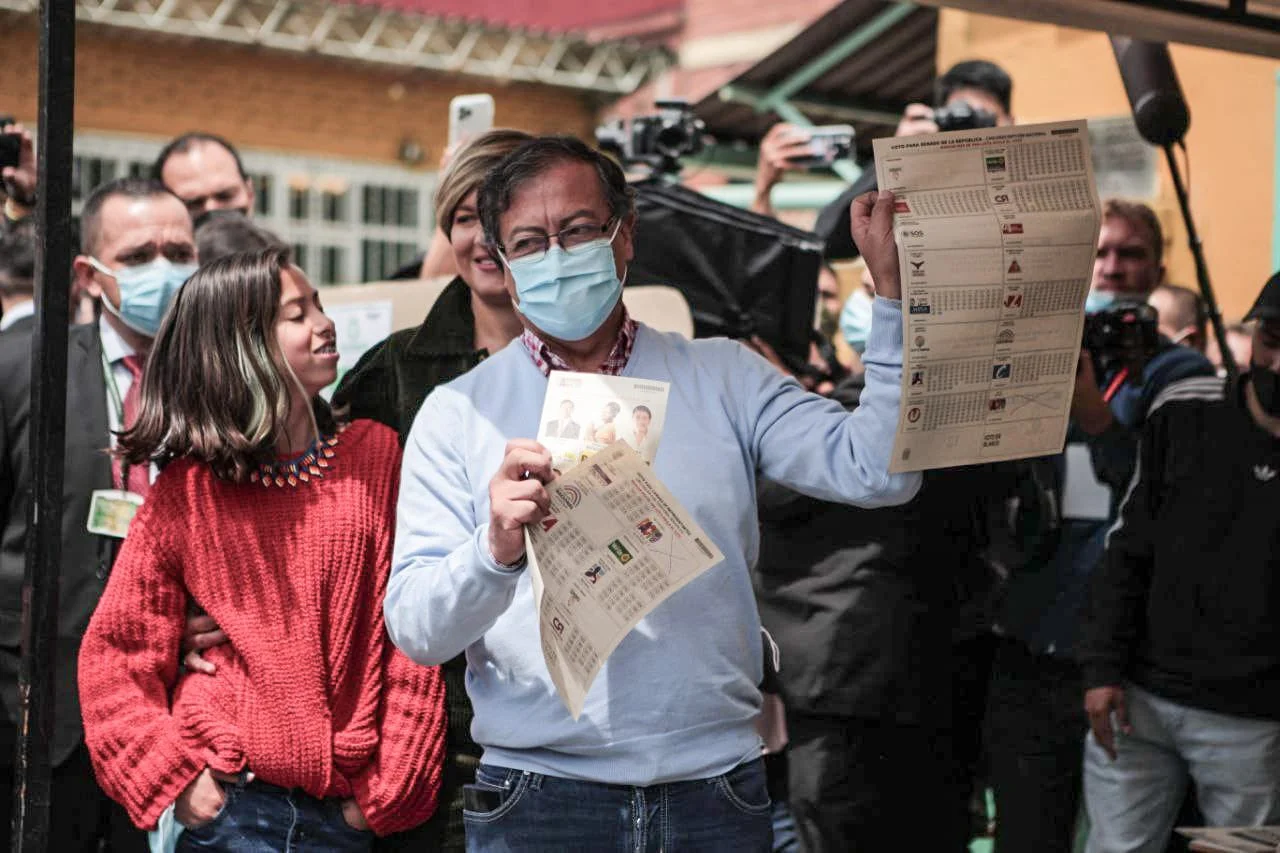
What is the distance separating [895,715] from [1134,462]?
39.1 inches

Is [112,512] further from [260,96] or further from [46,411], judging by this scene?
[260,96]

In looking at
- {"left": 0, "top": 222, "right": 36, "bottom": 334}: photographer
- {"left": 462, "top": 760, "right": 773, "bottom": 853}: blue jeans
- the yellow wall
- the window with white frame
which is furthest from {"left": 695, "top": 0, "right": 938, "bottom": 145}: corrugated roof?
{"left": 462, "top": 760, "right": 773, "bottom": 853}: blue jeans

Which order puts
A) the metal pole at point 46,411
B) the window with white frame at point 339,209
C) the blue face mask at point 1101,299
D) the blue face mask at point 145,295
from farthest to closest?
1. the window with white frame at point 339,209
2. the blue face mask at point 1101,299
3. the blue face mask at point 145,295
4. the metal pole at point 46,411

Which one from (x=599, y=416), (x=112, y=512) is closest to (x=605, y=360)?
(x=599, y=416)

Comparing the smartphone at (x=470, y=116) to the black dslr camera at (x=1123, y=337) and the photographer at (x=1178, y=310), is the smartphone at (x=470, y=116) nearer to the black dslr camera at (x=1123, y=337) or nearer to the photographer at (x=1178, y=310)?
the black dslr camera at (x=1123, y=337)

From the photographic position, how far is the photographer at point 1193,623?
11.9ft

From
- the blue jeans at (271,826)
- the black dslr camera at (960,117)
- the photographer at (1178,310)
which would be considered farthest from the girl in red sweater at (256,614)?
the photographer at (1178,310)

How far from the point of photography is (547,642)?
7.61 feet

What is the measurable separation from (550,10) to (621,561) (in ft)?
63.4

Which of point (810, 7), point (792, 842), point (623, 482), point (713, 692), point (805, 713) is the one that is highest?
point (810, 7)

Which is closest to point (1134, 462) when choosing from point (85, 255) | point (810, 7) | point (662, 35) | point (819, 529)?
point (819, 529)

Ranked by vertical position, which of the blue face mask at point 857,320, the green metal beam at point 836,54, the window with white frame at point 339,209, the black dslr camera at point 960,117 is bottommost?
the blue face mask at point 857,320

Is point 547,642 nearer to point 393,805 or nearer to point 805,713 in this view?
point 393,805

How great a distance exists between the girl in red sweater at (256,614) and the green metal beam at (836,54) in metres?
7.58
